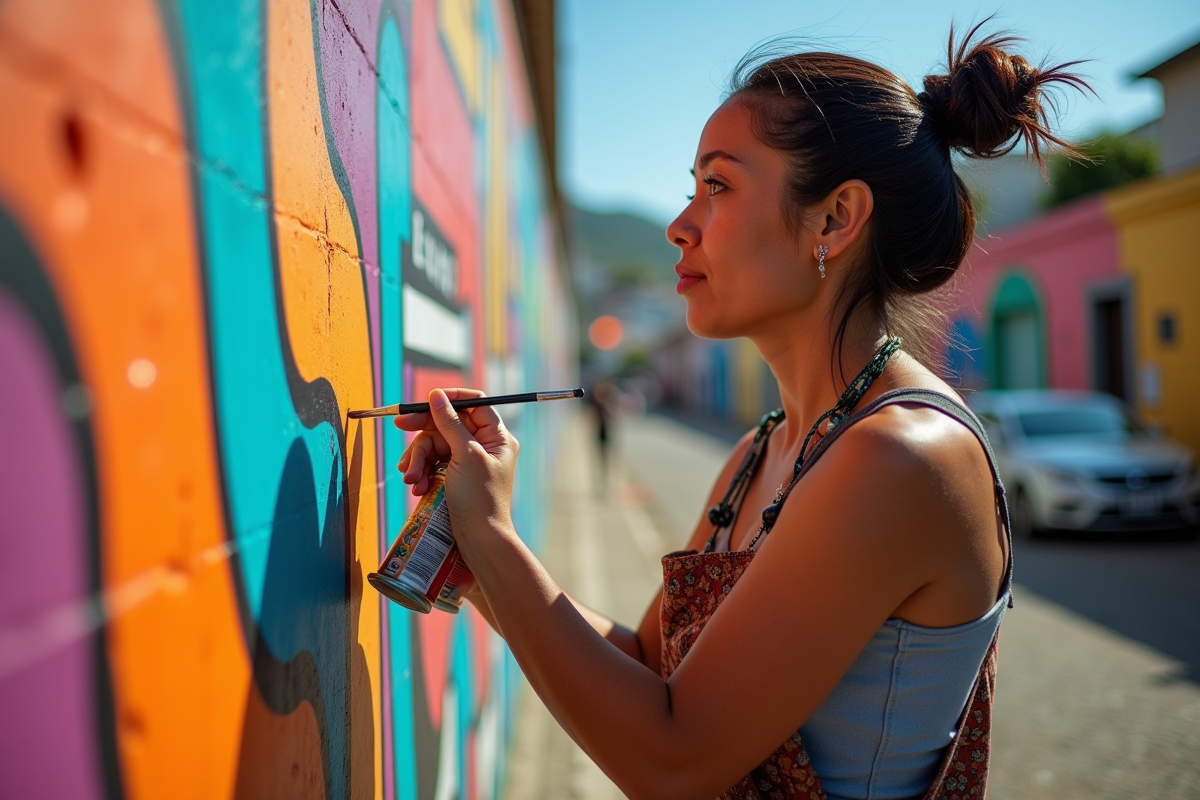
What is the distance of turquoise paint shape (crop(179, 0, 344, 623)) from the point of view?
86 centimetres

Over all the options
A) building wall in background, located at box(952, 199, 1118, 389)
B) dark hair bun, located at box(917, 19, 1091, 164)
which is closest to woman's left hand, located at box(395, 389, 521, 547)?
dark hair bun, located at box(917, 19, 1091, 164)

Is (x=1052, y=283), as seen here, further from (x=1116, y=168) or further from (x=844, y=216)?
(x=844, y=216)

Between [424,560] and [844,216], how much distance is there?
→ 3.23 ft

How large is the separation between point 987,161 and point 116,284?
178 cm

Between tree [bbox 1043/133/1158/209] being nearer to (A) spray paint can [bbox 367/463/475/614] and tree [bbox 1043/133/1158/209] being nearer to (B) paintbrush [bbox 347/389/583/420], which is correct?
(B) paintbrush [bbox 347/389/583/420]

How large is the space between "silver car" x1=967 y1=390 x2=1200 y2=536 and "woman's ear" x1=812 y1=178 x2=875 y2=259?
8.05 metres

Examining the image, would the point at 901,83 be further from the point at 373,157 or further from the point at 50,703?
the point at 50,703

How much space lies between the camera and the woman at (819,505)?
1244 millimetres

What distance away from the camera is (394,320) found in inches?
74.9

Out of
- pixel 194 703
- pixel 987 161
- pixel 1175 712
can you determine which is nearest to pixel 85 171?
pixel 194 703

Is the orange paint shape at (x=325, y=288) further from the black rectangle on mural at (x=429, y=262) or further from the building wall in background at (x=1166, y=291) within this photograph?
the building wall in background at (x=1166, y=291)

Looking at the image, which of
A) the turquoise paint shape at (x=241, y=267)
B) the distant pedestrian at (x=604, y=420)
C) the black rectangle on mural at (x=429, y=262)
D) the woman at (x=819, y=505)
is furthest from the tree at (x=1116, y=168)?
the turquoise paint shape at (x=241, y=267)

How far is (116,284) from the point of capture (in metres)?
0.68

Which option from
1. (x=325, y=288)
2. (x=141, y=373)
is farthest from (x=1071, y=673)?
(x=141, y=373)
